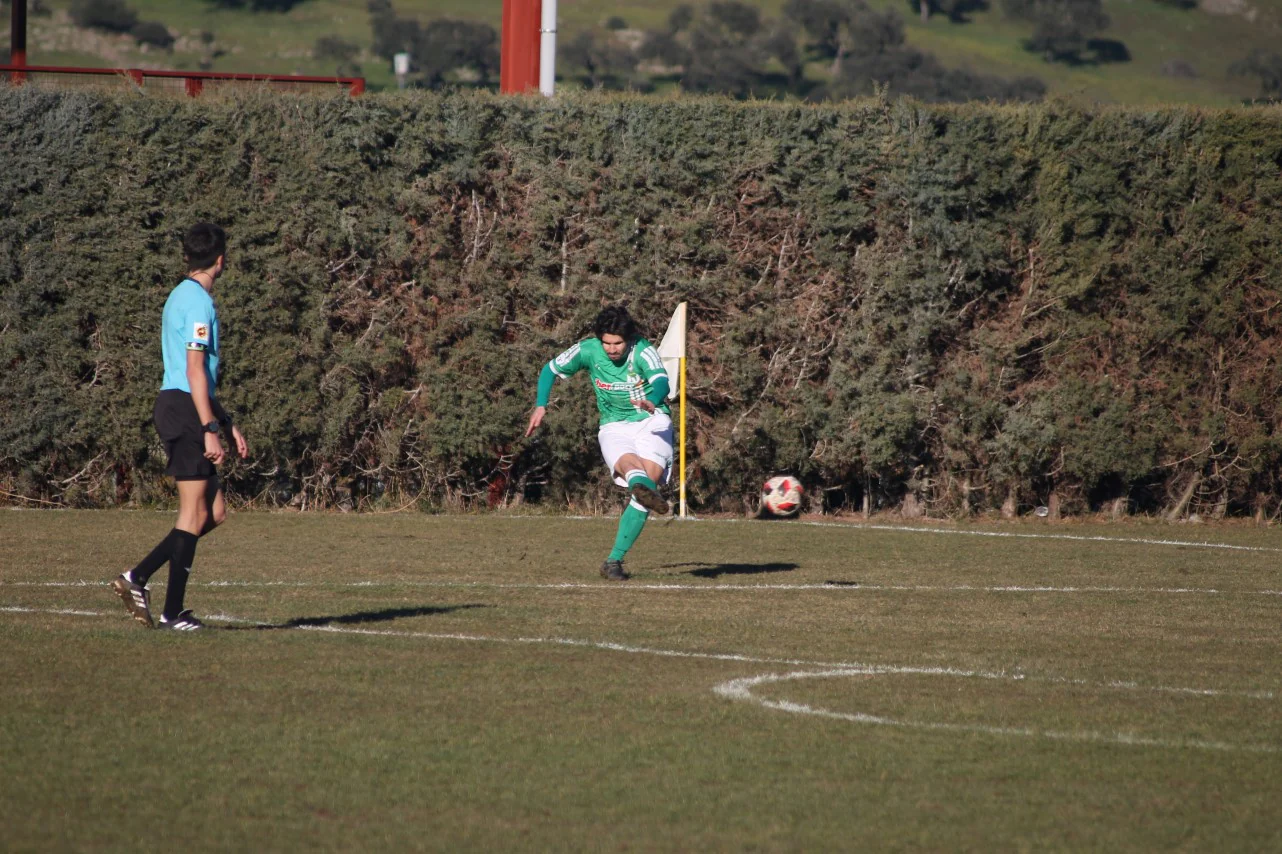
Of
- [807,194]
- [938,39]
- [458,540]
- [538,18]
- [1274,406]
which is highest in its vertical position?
[938,39]

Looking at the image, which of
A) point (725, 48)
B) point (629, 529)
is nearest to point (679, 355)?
point (629, 529)

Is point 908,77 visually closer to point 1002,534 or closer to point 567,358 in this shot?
point 1002,534

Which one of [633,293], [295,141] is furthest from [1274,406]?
[295,141]

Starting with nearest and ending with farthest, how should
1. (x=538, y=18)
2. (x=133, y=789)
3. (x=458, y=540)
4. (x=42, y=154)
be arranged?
(x=133, y=789), (x=458, y=540), (x=42, y=154), (x=538, y=18)

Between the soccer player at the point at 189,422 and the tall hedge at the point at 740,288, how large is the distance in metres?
8.01

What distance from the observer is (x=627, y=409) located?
1180 cm

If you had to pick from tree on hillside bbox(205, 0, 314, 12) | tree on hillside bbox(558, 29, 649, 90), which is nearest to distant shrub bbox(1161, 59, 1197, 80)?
tree on hillside bbox(558, 29, 649, 90)

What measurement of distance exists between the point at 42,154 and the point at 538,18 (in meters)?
6.04

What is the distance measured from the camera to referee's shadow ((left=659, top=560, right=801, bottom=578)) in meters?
11.7

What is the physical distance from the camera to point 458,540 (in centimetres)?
1384

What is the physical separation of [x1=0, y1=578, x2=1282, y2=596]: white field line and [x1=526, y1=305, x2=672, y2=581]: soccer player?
492 millimetres

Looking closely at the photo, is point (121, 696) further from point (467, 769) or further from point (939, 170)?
point (939, 170)

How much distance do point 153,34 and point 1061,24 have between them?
175ft

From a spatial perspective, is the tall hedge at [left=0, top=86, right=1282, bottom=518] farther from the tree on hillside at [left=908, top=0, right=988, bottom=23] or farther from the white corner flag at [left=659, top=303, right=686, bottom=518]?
the tree on hillside at [left=908, top=0, right=988, bottom=23]
